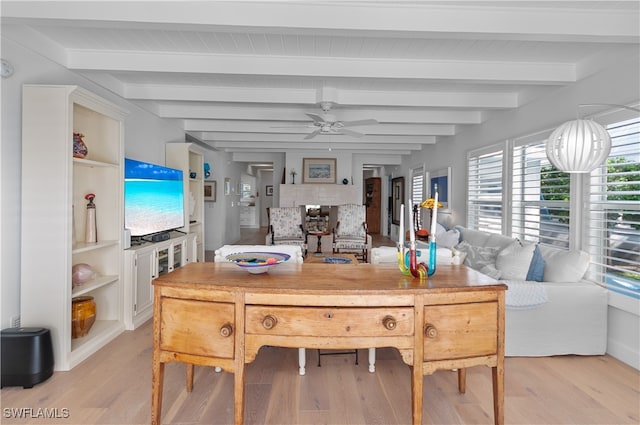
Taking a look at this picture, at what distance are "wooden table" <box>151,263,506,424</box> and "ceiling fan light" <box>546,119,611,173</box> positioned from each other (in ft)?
4.79

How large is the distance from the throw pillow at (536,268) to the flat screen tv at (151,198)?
365 centimetres

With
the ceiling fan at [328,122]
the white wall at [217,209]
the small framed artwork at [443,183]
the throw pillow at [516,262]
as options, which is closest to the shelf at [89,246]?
the ceiling fan at [328,122]

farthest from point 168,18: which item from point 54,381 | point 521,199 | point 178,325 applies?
point 521,199

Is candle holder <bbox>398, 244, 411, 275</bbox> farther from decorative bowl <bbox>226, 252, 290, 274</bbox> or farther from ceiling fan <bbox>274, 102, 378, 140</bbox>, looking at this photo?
ceiling fan <bbox>274, 102, 378, 140</bbox>

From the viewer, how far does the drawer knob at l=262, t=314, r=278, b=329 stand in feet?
5.38

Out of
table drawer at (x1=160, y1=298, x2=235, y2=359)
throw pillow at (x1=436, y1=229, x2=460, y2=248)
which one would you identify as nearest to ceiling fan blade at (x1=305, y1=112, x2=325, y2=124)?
throw pillow at (x1=436, y1=229, x2=460, y2=248)

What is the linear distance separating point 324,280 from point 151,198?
2833 millimetres

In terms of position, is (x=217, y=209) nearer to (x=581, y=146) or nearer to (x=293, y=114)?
(x=293, y=114)

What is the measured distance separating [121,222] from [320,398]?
7.51 feet

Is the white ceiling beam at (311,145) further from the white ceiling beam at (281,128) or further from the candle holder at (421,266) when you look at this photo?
the candle holder at (421,266)

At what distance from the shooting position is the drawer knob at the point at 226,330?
1652mm

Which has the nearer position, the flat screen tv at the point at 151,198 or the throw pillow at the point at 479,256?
the flat screen tv at the point at 151,198

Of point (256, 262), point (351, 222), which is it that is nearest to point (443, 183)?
point (351, 222)

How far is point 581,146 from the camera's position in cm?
253
